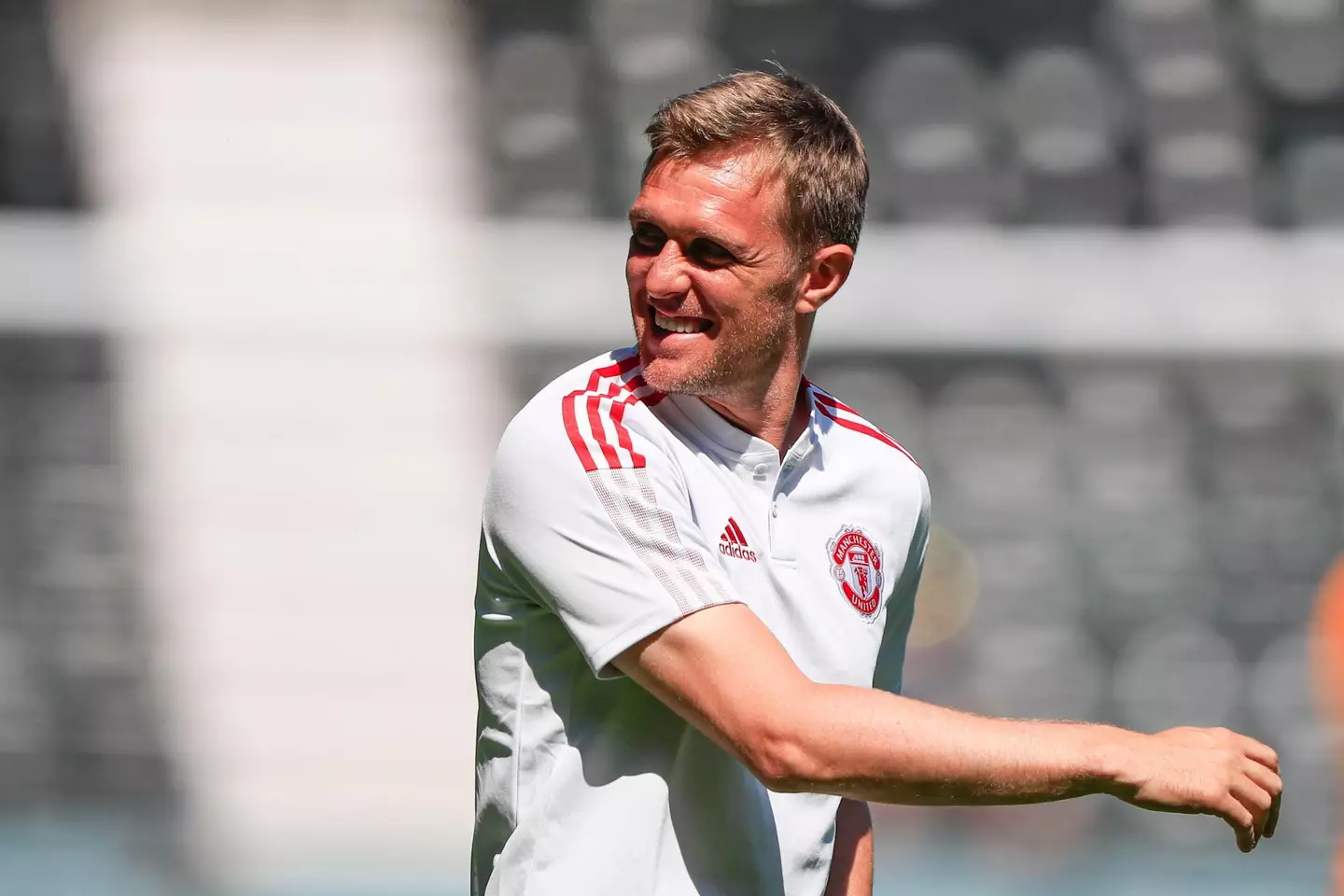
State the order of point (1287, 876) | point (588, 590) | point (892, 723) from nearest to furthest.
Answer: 1. point (892, 723)
2. point (588, 590)
3. point (1287, 876)

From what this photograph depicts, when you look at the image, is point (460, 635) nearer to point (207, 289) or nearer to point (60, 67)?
point (207, 289)

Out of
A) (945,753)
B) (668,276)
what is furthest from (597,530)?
(945,753)

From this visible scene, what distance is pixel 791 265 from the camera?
6.82 ft

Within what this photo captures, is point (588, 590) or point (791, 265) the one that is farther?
point (791, 265)

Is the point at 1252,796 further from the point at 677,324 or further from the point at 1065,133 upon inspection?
the point at 1065,133

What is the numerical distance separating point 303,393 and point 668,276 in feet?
14.5

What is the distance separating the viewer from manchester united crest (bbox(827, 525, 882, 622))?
2033 millimetres

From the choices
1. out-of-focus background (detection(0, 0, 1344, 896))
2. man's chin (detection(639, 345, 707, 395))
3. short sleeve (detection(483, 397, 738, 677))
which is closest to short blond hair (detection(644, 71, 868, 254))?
man's chin (detection(639, 345, 707, 395))

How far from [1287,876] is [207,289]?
478cm

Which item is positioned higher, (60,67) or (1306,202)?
(60,67)

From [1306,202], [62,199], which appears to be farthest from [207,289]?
[1306,202]

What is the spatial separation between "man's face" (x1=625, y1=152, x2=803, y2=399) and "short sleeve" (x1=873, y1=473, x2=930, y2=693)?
0.40m

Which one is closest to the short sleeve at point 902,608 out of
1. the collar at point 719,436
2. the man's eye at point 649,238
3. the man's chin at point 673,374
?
the collar at point 719,436

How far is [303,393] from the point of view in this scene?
613cm
